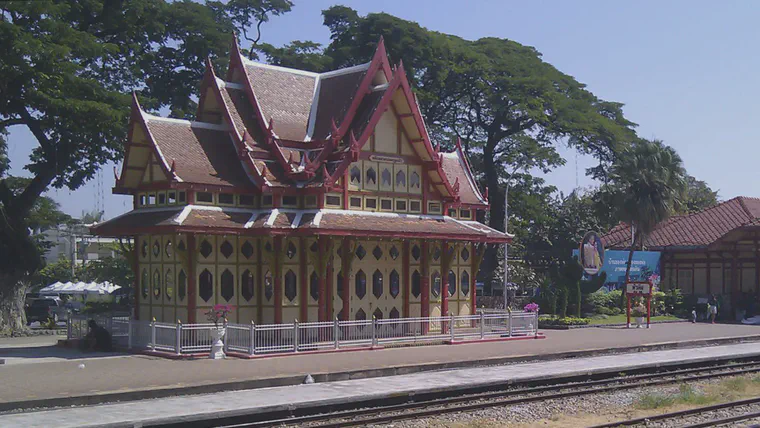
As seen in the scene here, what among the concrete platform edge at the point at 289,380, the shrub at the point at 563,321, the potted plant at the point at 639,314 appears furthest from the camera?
the potted plant at the point at 639,314

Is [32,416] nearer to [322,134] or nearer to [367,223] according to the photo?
[367,223]

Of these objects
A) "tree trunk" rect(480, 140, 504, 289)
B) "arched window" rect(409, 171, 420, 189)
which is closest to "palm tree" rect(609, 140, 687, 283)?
"tree trunk" rect(480, 140, 504, 289)

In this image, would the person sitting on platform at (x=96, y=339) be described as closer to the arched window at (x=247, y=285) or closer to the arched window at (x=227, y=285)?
the arched window at (x=227, y=285)

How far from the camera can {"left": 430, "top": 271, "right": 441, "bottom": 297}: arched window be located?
106 feet

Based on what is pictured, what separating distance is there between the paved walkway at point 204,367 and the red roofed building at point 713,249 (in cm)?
1734

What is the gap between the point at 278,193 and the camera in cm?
2858

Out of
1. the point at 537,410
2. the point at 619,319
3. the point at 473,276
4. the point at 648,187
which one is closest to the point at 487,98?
the point at 648,187

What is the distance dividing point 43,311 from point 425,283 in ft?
83.8

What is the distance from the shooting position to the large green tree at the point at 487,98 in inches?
2250

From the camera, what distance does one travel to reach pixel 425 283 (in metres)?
31.4

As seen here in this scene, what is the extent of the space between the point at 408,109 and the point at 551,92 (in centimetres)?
2953

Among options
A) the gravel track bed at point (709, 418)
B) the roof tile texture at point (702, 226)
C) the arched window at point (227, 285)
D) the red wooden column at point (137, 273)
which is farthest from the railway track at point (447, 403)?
the roof tile texture at point (702, 226)

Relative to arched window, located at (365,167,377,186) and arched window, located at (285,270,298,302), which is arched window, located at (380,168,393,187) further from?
arched window, located at (285,270,298,302)

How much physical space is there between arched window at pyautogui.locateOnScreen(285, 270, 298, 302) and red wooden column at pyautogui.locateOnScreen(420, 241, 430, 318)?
5.04m
